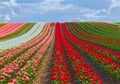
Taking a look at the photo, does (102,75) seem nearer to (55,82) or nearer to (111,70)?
(111,70)

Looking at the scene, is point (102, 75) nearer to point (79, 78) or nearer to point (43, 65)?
point (79, 78)

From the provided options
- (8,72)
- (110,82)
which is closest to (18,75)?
(8,72)

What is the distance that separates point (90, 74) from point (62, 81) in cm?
251

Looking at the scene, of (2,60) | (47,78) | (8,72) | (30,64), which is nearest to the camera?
(8,72)

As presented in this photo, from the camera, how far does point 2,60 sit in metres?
27.4

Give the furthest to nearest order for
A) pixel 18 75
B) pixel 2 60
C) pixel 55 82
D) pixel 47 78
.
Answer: pixel 2 60
pixel 47 78
pixel 18 75
pixel 55 82

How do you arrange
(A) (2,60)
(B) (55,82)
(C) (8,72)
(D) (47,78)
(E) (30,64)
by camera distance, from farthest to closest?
(A) (2,60) → (E) (30,64) → (D) (47,78) → (C) (8,72) → (B) (55,82)

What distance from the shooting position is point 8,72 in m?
20.8

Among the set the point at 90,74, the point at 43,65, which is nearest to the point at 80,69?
the point at 90,74

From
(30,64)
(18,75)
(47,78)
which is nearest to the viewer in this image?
(18,75)

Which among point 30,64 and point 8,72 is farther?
point 30,64

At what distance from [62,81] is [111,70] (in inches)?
195

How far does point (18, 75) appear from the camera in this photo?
1942cm

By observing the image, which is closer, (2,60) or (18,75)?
(18,75)
